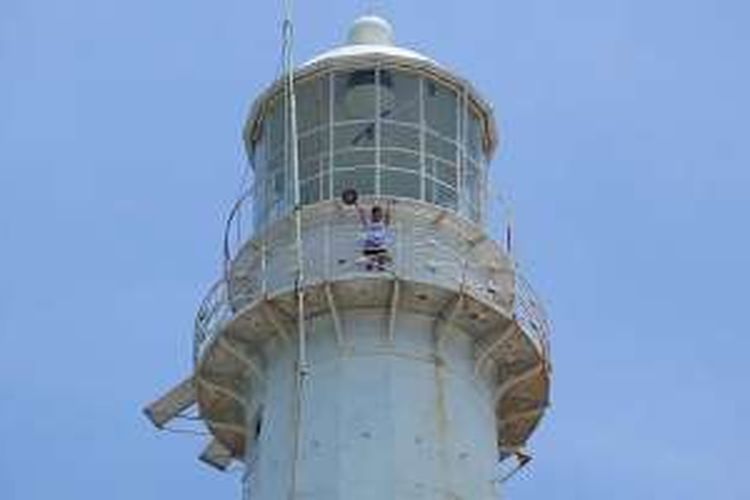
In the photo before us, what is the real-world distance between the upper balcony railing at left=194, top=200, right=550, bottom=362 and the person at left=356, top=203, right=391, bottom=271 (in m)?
0.10

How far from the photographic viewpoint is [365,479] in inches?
1165

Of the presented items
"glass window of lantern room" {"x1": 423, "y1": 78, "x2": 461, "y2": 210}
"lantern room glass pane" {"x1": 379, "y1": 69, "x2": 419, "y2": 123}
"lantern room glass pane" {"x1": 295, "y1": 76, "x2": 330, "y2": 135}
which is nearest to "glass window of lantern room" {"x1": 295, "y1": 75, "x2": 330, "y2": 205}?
"lantern room glass pane" {"x1": 295, "y1": 76, "x2": 330, "y2": 135}

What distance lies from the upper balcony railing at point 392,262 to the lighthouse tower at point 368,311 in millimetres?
26

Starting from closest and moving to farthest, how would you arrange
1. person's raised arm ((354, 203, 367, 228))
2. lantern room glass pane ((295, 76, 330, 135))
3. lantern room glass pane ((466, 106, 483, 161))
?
person's raised arm ((354, 203, 367, 228)) < lantern room glass pane ((295, 76, 330, 135)) < lantern room glass pane ((466, 106, 483, 161))

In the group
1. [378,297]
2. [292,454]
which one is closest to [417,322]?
[378,297]

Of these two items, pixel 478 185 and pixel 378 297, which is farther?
pixel 478 185

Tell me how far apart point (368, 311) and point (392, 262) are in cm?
79

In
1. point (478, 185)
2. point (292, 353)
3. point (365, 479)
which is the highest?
point (478, 185)

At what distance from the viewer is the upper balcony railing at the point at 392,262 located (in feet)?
103

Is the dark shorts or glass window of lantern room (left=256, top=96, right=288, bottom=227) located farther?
glass window of lantern room (left=256, top=96, right=288, bottom=227)

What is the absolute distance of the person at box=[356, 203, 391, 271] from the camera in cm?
3120

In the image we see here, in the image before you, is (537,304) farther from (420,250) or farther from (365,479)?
(365,479)

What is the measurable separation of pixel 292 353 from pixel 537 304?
12.4ft

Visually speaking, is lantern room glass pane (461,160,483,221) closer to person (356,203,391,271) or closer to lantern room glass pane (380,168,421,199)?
lantern room glass pane (380,168,421,199)
